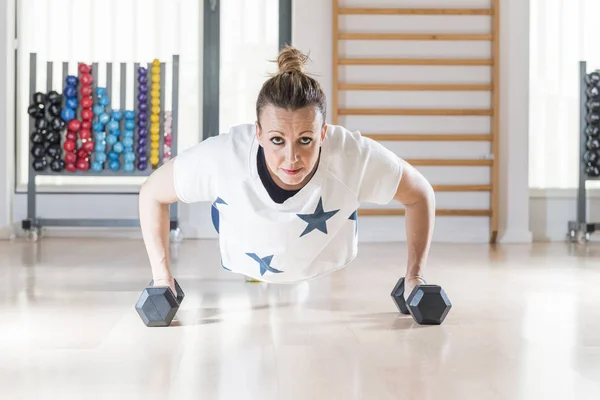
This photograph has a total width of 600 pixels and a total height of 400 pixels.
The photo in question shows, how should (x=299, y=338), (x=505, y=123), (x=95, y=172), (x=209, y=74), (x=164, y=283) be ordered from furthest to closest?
1. (x=209, y=74)
2. (x=505, y=123)
3. (x=95, y=172)
4. (x=164, y=283)
5. (x=299, y=338)

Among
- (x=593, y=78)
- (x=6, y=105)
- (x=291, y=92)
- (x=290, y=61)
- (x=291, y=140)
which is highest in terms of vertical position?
(x=593, y=78)

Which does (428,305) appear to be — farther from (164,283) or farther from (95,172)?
(95,172)

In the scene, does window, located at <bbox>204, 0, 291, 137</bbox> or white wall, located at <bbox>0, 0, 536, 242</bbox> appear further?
window, located at <bbox>204, 0, 291, 137</bbox>

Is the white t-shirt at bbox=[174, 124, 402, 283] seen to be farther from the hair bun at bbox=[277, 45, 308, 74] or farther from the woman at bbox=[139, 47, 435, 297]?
the hair bun at bbox=[277, 45, 308, 74]

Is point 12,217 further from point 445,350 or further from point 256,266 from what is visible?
point 445,350

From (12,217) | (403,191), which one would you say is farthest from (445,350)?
(12,217)

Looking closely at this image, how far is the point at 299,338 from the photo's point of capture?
2311 millimetres

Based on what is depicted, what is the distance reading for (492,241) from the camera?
5.63 m

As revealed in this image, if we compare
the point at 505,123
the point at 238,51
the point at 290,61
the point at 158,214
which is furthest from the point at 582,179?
the point at 158,214

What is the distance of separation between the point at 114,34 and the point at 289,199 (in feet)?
12.8

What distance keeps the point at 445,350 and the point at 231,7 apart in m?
4.18

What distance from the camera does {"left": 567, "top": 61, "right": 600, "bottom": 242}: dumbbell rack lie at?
544 centimetres

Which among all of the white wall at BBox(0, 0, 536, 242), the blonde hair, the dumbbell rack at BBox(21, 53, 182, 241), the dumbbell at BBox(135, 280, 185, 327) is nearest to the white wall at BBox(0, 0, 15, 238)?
the white wall at BBox(0, 0, 536, 242)

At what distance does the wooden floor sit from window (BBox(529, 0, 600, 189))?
203cm
